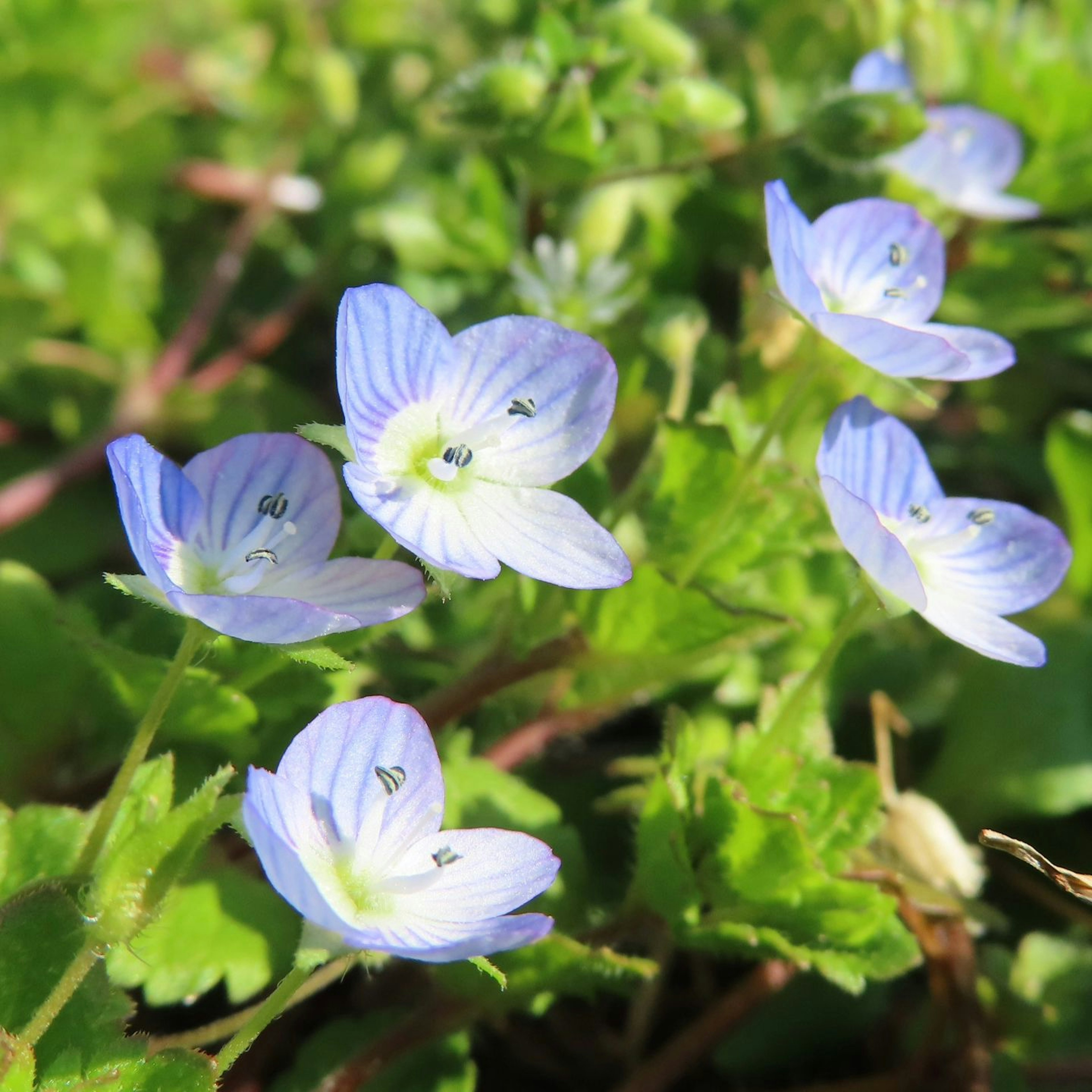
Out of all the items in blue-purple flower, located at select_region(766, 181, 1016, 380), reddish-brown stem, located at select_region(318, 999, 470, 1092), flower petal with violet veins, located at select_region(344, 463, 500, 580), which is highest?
blue-purple flower, located at select_region(766, 181, 1016, 380)

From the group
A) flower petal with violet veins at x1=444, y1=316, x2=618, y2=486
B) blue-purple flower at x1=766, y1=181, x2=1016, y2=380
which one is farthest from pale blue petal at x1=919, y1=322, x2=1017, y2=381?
flower petal with violet veins at x1=444, y1=316, x2=618, y2=486

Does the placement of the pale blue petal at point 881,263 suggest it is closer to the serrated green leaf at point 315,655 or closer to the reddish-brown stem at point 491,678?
the reddish-brown stem at point 491,678

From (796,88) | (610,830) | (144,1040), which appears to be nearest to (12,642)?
(144,1040)

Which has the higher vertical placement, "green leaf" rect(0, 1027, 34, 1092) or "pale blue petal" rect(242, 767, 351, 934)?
"pale blue petal" rect(242, 767, 351, 934)

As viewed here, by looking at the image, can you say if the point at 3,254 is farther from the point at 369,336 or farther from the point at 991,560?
the point at 991,560

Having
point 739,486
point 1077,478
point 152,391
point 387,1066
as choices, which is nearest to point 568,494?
point 739,486

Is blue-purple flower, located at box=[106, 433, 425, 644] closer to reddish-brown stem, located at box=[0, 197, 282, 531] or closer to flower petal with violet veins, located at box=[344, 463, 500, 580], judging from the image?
flower petal with violet veins, located at box=[344, 463, 500, 580]
